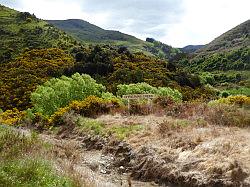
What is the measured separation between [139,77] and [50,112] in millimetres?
32776

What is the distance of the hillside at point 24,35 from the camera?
3799 inches

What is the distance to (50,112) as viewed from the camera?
37.6 meters

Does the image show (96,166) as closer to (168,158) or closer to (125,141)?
(125,141)

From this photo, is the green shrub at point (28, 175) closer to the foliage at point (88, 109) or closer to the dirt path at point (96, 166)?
the dirt path at point (96, 166)

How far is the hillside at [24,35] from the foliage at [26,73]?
7.84m

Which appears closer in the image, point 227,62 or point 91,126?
point 91,126

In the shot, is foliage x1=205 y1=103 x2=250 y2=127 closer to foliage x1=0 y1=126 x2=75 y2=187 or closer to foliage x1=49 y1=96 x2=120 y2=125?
foliage x1=49 y1=96 x2=120 y2=125

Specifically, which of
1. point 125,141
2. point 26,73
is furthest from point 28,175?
point 26,73

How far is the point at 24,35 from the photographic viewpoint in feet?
359

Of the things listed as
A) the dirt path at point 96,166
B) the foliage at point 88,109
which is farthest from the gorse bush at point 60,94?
the dirt path at point 96,166

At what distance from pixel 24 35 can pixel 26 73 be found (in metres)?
37.4

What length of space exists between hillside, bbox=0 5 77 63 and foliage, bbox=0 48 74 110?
308 inches

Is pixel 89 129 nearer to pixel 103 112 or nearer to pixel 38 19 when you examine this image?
pixel 103 112

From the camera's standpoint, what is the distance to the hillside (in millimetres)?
96500
